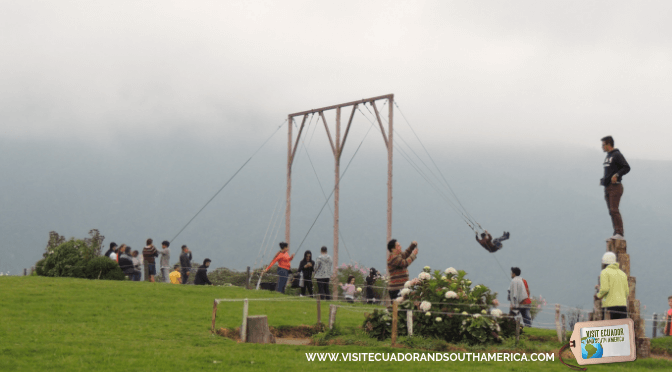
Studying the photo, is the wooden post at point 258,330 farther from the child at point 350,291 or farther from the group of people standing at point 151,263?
the child at point 350,291

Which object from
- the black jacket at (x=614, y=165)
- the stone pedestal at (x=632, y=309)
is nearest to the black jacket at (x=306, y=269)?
the stone pedestal at (x=632, y=309)

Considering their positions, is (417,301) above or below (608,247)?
below

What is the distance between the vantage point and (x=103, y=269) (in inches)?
888

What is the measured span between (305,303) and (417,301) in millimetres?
7696

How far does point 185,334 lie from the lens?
13.2m

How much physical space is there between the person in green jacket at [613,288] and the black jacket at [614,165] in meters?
1.92

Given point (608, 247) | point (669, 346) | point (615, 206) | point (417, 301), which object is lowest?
point (669, 346)

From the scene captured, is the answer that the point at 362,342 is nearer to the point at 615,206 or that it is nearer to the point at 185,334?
the point at 185,334

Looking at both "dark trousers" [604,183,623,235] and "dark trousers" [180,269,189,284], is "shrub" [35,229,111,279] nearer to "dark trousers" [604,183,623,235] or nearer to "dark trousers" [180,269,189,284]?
"dark trousers" [180,269,189,284]

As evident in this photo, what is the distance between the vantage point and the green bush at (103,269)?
73.7 feet

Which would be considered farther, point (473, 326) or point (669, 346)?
point (669, 346)

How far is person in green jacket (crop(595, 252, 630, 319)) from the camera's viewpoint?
12312 mm

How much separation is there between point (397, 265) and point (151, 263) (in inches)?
520

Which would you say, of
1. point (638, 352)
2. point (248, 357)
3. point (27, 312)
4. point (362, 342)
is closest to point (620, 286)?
point (638, 352)
